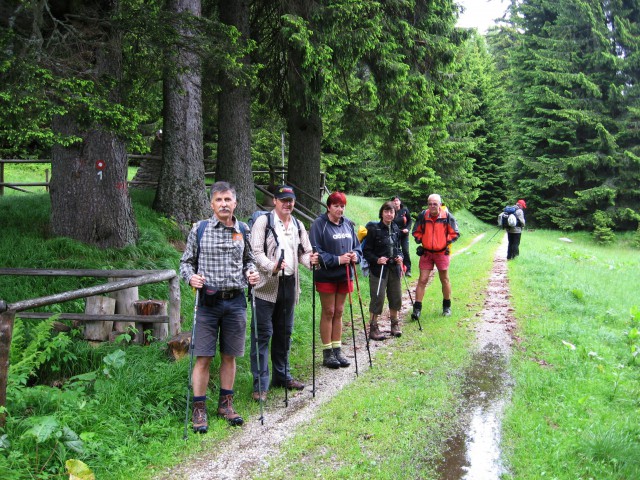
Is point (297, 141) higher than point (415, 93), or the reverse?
point (415, 93)

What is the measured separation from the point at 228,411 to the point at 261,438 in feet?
1.68

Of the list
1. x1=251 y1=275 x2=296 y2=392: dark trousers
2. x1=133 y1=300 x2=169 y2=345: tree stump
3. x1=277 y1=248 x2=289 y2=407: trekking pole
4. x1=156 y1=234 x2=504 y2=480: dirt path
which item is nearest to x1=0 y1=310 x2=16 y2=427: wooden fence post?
x1=156 y1=234 x2=504 y2=480: dirt path

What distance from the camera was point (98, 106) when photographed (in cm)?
574

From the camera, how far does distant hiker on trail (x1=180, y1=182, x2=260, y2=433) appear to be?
4.73m

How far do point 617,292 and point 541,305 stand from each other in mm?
3190

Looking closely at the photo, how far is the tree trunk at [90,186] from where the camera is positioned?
303 inches

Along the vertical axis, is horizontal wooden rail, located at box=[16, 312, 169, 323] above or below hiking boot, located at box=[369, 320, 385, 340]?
above

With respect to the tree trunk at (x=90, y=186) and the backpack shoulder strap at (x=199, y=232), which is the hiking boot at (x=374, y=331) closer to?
the backpack shoulder strap at (x=199, y=232)

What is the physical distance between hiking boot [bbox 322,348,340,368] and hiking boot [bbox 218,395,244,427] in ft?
5.73

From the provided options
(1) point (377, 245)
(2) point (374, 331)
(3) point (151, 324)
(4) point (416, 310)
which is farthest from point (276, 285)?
(4) point (416, 310)

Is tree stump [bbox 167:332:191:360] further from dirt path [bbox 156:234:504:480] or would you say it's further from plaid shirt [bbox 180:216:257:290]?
plaid shirt [bbox 180:216:257:290]

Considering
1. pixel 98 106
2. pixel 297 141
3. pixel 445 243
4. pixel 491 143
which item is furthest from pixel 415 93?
pixel 491 143

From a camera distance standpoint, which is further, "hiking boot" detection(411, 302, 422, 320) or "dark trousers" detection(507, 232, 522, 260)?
"dark trousers" detection(507, 232, 522, 260)

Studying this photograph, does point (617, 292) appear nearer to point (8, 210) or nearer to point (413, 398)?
point (413, 398)
